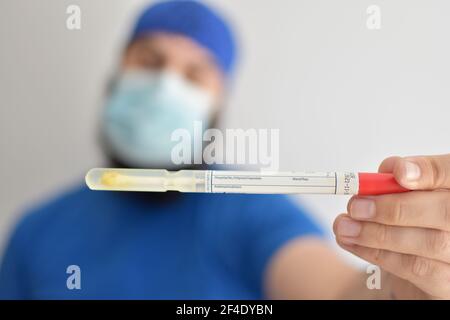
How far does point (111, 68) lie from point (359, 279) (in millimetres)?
501

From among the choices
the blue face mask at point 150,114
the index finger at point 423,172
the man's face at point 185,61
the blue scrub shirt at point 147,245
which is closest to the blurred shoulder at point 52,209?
the blue scrub shirt at point 147,245

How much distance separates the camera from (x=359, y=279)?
0.54 meters

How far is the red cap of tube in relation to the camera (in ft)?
1.22

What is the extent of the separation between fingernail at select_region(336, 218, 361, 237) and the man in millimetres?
188

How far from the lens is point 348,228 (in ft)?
1.31

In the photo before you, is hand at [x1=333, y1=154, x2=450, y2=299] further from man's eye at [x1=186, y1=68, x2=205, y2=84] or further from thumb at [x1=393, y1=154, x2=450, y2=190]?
man's eye at [x1=186, y1=68, x2=205, y2=84]

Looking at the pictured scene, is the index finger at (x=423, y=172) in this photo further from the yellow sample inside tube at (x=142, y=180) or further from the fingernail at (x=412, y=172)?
the yellow sample inside tube at (x=142, y=180)

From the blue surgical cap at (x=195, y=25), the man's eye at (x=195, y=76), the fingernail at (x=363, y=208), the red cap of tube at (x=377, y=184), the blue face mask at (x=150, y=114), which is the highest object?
the blue surgical cap at (x=195, y=25)

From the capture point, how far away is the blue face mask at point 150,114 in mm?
612

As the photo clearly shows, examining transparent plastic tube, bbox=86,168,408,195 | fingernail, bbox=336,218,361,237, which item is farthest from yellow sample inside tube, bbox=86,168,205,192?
fingernail, bbox=336,218,361,237

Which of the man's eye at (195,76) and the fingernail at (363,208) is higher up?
the man's eye at (195,76)

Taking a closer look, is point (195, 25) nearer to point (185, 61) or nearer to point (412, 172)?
point (185, 61)

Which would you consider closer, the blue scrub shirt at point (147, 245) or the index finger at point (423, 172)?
the index finger at point (423, 172)

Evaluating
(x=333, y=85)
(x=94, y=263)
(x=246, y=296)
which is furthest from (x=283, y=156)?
(x=94, y=263)
